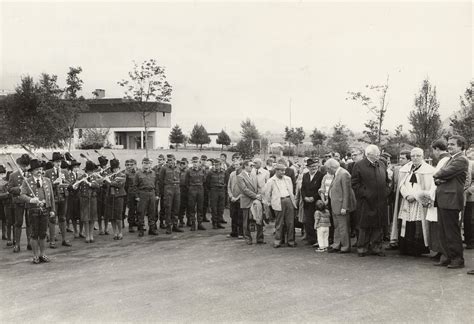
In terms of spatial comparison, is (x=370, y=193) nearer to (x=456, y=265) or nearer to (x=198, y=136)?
(x=456, y=265)

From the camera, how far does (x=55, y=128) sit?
3288cm

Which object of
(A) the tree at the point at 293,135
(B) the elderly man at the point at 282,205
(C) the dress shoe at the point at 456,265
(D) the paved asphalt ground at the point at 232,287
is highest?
(A) the tree at the point at 293,135

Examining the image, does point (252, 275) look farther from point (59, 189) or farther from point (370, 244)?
point (59, 189)

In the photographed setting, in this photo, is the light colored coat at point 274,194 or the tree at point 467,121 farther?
the tree at point 467,121

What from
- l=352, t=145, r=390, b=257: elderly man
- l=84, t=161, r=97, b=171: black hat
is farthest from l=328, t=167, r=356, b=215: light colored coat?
l=84, t=161, r=97, b=171: black hat

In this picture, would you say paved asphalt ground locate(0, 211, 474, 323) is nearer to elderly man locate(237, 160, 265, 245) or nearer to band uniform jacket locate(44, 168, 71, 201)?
elderly man locate(237, 160, 265, 245)

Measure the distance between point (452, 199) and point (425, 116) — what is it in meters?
20.0

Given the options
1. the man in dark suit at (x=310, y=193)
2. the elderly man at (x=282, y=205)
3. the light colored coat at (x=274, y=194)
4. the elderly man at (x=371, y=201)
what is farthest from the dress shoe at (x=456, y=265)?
the light colored coat at (x=274, y=194)

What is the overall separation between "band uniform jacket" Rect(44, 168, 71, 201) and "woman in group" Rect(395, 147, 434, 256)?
7540 mm

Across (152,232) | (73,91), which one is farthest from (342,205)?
(73,91)

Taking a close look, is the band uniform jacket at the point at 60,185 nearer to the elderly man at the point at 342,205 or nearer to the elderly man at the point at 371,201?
the elderly man at the point at 342,205

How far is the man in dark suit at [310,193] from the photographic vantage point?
956cm

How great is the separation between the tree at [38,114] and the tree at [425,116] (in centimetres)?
2282

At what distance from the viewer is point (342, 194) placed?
8.84 meters
